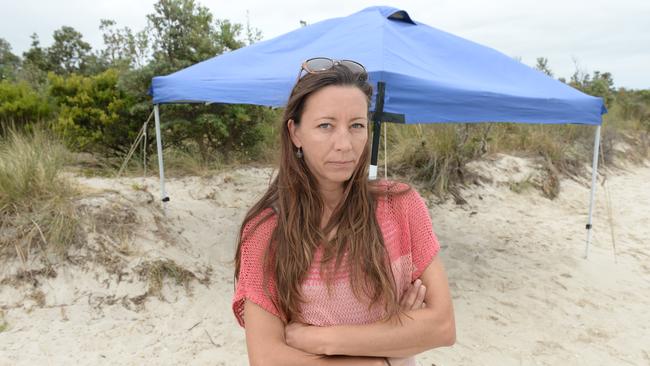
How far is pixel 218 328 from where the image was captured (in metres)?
3.15

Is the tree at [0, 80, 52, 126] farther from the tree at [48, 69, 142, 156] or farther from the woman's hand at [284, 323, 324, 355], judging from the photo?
the woman's hand at [284, 323, 324, 355]

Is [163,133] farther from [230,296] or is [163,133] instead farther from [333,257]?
[333,257]

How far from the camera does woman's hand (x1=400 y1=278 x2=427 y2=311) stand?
1206 millimetres

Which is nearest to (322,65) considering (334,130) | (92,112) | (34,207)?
(334,130)

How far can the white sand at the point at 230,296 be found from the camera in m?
2.91

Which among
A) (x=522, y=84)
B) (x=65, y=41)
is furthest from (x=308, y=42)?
(x=65, y=41)

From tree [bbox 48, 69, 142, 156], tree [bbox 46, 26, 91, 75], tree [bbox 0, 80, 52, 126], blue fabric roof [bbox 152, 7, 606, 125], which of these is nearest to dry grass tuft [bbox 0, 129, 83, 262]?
blue fabric roof [bbox 152, 7, 606, 125]

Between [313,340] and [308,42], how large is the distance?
11.3ft

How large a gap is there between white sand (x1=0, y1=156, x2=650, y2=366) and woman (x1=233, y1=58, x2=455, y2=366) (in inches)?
73.9

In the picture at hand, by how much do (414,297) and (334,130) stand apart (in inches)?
20.6

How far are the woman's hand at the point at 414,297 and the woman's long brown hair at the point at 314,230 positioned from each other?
5 centimetres

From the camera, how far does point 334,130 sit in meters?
1.18

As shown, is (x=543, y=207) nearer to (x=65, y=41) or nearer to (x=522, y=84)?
(x=522, y=84)

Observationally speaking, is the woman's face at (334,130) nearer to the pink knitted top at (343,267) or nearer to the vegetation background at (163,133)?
the pink knitted top at (343,267)
